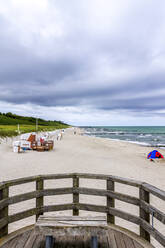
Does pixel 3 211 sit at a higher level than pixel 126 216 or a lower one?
higher

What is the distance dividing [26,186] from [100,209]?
5125mm

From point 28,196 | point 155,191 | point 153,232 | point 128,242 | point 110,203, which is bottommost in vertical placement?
point 128,242

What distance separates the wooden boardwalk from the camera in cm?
292

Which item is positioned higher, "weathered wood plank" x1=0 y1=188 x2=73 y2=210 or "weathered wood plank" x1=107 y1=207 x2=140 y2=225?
"weathered wood plank" x1=0 y1=188 x2=73 y2=210

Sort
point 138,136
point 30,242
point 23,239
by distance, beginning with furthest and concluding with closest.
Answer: point 138,136 < point 23,239 < point 30,242

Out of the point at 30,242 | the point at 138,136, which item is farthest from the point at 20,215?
the point at 138,136

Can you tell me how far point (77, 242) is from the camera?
2.97 meters

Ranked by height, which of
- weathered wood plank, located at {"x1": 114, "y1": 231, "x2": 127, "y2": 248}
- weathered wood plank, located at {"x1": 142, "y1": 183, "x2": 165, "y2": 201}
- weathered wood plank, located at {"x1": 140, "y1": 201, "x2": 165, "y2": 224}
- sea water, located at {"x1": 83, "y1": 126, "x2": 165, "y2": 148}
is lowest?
sea water, located at {"x1": 83, "y1": 126, "x2": 165, "y2": 148}

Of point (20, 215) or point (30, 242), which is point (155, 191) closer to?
point (30, 242)

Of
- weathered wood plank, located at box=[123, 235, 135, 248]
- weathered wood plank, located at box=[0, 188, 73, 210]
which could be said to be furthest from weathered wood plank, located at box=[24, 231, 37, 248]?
weathered wood plank, located at box=[123, 235, 135, 248]

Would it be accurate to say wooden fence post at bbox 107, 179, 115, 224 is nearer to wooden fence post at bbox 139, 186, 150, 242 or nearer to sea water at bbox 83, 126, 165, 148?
wooden fence post at bbox 139, 186, 150, 242

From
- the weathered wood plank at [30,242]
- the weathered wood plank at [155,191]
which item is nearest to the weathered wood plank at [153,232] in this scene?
the weathered wood plank at [155,191]

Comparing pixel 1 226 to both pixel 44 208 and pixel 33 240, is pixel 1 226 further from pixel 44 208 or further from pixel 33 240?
pixel 44 208

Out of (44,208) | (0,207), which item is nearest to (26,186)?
(44,208)
